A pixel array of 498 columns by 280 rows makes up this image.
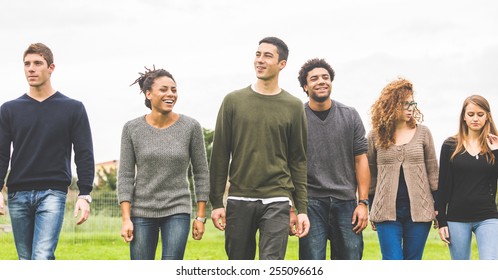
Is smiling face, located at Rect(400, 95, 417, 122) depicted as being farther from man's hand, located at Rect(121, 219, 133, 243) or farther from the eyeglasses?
man's hand, located at Rect(121, 219, 133, 243)

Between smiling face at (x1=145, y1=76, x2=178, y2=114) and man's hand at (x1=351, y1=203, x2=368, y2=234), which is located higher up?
smiling face at (x1=145, y1=76, x2=178, y2=114)

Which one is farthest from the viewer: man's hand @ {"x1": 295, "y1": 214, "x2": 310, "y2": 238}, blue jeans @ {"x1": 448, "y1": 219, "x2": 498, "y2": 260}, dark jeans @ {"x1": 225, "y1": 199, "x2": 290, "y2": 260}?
blue jeans @ {"x1": 448, "y1": 219, "x2": 498, "y2": 260}

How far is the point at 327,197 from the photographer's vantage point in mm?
7062

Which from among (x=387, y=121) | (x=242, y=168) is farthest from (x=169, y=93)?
(x=387, y=121)

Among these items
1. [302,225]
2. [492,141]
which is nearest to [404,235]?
[492,141]

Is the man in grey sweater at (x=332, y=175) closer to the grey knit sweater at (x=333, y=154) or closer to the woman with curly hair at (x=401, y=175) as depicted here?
the grey knit sweater at (x=333, y=154)

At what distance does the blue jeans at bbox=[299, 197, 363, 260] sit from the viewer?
7027 millimetres

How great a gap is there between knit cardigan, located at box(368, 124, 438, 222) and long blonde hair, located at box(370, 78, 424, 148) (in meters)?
0.09

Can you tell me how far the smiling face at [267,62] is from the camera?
6410 mm

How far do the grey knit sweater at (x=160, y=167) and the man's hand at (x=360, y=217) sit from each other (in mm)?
1544

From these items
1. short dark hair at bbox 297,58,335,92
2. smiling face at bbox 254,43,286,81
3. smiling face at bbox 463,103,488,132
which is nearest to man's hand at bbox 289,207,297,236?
smiling face at bbox 254,43,286,81

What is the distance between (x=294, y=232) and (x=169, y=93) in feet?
5.30

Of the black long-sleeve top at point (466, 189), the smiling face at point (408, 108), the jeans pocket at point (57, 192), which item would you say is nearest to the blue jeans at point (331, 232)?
the black long-sleeve top at point (466, 189)
